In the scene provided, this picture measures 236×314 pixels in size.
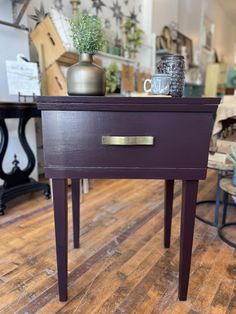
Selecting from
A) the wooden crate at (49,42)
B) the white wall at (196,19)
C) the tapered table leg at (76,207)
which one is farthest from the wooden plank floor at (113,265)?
the white wall at (196,19)

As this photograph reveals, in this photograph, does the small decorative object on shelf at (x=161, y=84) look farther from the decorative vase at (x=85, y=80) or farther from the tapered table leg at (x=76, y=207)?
the tapered table leg at (x=76, y=207)

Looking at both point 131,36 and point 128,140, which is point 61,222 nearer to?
point 128,140

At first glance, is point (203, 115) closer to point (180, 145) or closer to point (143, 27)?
point (180, 145)

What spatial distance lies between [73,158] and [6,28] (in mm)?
1533

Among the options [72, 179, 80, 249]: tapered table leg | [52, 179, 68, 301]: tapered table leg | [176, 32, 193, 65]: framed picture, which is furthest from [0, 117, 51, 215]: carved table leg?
[176, 32, 193, 65]: framed picture

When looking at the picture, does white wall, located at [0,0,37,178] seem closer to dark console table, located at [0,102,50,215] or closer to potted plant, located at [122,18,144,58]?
dark console table, located at [0,102,50,215]

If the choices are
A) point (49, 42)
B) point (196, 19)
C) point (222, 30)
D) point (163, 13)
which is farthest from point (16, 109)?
point (222, 30)

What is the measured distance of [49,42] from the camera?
1.92 metres

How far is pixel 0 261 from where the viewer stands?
118cm

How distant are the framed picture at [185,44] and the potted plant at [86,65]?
156 inches

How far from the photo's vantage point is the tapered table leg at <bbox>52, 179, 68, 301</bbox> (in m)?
0.81

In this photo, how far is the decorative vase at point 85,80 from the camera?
76 centimetres

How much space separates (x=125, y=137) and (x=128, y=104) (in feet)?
0.31

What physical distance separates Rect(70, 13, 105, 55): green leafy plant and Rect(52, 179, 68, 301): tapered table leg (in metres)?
0.44
